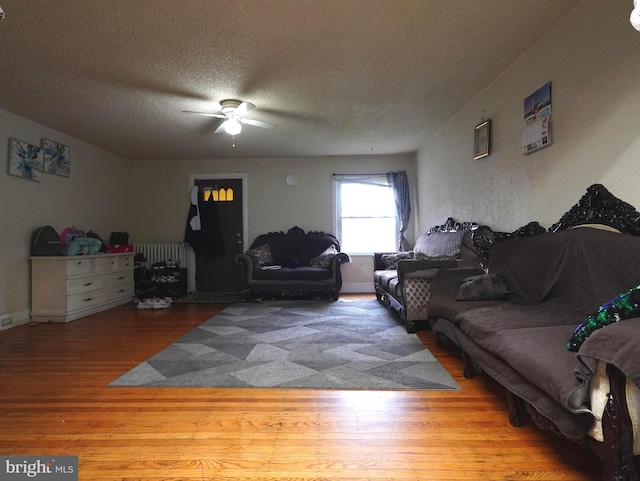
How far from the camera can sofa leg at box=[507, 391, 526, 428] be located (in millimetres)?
1766

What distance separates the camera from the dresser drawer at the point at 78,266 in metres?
4.28

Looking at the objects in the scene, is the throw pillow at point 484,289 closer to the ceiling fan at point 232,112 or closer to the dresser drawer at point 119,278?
the ceiling fan at point 232,112

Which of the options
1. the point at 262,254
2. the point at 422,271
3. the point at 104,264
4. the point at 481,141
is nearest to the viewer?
the point at 422,271

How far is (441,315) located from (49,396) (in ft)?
8.79

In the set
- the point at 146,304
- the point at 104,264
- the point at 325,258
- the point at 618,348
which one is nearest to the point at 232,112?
the point at 325,258

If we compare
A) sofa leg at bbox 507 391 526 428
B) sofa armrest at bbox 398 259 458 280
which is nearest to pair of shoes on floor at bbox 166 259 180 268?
sofa armrest at bbox 398 259 458 280

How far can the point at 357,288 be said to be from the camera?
20.6 feet

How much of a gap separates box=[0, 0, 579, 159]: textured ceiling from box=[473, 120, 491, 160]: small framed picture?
1.21ft

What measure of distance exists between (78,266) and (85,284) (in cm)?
27

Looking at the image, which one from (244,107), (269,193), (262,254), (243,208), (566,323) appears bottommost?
(566,323)

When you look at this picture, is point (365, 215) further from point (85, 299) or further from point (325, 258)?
point (85, 299)

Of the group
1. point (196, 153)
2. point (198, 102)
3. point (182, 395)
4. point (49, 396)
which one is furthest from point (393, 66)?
point (196, 153)

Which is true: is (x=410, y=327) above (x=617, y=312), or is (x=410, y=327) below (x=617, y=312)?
below

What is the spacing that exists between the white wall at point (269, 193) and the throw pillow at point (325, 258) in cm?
57
